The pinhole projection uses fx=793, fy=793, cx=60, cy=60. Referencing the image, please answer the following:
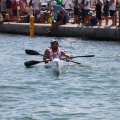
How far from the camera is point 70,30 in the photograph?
122 feet

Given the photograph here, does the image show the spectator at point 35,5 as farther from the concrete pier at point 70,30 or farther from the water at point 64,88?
the water at point 64,88

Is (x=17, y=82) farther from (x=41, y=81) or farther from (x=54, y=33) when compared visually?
(x=54, y=33)

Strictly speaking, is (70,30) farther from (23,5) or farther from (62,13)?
(23,5)

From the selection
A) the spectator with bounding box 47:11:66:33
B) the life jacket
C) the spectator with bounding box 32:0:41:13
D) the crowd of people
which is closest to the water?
the life jacket

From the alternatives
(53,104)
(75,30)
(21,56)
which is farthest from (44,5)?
(53,104)

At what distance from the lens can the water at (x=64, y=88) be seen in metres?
19.7

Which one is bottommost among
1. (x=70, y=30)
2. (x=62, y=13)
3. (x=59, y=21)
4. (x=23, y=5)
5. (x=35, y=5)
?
(x=70, y=30)

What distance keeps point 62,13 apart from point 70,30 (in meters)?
1.05

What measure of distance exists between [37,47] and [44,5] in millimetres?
16262

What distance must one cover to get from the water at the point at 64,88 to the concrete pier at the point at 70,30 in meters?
1.79

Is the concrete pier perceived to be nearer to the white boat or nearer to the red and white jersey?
the red and white jersey

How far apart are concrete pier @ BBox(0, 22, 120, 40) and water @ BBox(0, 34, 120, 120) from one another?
1.79 m

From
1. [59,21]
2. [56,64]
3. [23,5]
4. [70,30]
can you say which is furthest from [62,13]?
[56,64]

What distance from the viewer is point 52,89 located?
75.3 feet
